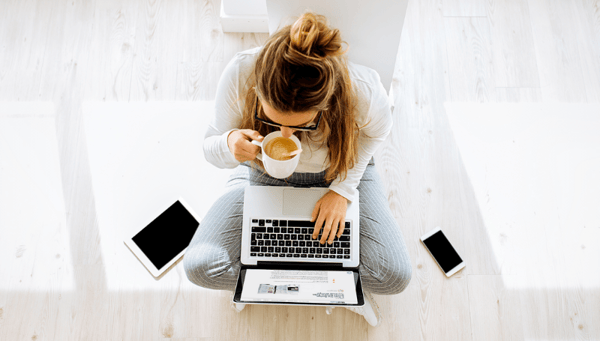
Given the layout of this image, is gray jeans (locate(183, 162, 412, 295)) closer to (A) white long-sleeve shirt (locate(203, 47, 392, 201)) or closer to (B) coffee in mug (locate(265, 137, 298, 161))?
(A) white long-sleeve shirt (locate(203, 47, 392, 201))

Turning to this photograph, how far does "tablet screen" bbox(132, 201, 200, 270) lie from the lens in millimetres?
1565

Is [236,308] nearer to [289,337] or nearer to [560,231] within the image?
[289,337]

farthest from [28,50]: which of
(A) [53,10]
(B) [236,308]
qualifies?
(B) [236,308]

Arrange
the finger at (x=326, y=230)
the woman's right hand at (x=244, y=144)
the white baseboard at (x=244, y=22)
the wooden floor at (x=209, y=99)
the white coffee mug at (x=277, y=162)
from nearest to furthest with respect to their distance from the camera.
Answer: the white coffee mug at (x=277, y=162)
the woman's right hand at (x=244, y=144)
the finger at (x=326, y=230)
the wooden floor at (x=209, y=99)
the white baseboard at (x=244, y=22)

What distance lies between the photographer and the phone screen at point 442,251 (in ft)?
5.14

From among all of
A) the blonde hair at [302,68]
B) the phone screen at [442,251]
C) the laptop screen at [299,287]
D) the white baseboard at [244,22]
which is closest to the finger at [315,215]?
the laptop screen at [299,287]

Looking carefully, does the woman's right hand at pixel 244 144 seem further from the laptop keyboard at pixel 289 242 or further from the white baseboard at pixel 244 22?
the white baseboard at pixel 244 22

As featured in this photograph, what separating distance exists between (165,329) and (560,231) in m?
1.70

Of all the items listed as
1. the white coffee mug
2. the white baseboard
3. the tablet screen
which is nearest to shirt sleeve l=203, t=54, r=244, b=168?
the white coffee mug

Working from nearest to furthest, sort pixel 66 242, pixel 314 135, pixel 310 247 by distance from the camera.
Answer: pixel 314 135 → pixel 310 247 → pixel 66 242

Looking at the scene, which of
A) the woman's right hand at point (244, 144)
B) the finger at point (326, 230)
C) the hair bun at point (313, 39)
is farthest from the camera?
the finger at point (326, 230)

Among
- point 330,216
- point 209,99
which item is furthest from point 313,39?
point 209,99

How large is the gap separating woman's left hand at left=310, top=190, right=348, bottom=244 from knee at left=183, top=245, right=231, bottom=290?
320 mm

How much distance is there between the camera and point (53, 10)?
74.9 inches
